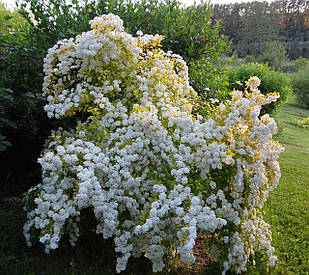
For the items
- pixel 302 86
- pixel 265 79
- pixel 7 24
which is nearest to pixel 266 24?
pixel 302 86

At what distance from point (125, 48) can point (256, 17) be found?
4128 cm

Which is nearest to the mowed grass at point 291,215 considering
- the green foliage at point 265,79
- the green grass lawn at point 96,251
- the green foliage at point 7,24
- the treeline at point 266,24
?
the green grass lawn at point 96,251

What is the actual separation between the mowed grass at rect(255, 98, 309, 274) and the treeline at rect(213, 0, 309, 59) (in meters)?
33.1

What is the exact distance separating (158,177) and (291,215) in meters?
2.68

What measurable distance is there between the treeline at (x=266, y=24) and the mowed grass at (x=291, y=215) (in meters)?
33.1

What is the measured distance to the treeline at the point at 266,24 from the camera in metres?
38.2

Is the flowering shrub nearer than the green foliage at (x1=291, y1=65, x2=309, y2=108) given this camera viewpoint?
Yes

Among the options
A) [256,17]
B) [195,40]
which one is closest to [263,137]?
[195,40]

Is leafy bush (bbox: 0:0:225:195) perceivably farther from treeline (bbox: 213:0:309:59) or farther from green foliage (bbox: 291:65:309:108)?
treeline (bbox: 213:0:309:59)

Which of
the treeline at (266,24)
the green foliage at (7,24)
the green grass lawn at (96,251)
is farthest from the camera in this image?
the treeline at (266,24)

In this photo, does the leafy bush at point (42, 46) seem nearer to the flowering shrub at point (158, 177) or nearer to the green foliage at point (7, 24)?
the green foliage at point (7, 24)

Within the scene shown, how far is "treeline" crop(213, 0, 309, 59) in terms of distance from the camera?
38156 millimetres

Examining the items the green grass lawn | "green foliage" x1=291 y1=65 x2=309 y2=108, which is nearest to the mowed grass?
the green grass lawn

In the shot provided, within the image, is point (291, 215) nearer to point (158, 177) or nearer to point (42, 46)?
point (158, 177)
